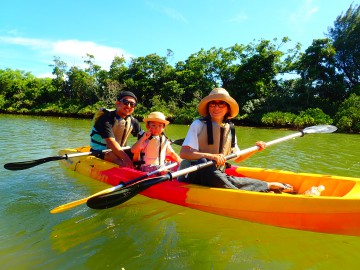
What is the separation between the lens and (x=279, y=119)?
55.6 feet

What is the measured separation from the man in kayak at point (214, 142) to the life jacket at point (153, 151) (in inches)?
29.1

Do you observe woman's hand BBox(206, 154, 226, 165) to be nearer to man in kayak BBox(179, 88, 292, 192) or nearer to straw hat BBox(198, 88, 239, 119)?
man in kayak BBox(179, 88, 292, 192)

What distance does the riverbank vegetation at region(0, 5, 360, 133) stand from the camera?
1841 cm

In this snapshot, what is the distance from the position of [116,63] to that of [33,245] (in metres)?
28.5

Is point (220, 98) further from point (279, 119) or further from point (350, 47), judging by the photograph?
point (350, 47)

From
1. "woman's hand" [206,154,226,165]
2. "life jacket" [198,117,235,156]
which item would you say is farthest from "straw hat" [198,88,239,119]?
"woman's hand" [206,154,226,165]

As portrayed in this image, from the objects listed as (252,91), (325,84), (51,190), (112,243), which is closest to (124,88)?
(252,91)

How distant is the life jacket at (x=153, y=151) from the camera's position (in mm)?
3758

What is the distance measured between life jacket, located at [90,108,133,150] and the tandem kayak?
0.87 metres

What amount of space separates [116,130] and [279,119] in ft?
46.5

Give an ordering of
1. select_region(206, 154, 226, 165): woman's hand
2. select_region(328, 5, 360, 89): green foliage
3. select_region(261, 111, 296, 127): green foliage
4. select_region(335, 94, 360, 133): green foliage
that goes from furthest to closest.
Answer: select_region(328, 5, 360, 89): green foliage → select_region(261, 111, 296, 127): green foliage → select_region(335, 94, 360, 133): green foliage → select_region(206, 154, 226, 165): woman's hand

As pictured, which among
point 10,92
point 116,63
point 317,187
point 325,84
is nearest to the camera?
point 317,187

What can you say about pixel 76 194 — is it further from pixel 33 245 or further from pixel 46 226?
pixel 33 245

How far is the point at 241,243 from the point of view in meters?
2.59
